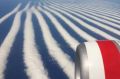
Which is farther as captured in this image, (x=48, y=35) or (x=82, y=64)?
(x=48, y=35)

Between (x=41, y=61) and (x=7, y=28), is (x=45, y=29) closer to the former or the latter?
(x=7, y=28)

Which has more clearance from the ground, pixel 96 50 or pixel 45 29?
pixel 96 50

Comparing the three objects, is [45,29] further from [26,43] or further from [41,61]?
[41,61]

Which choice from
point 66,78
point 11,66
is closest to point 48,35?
point 11,66

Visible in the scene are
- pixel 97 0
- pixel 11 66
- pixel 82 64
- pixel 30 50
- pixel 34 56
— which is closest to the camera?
pixel 82 64

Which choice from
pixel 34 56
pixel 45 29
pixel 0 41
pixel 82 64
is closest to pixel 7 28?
pixel 45 29

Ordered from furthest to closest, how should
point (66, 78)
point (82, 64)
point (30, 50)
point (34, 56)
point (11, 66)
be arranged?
point (30, 50) < point (34, 56) < point (11, 66) < point (66, 78) < point (82, 64)

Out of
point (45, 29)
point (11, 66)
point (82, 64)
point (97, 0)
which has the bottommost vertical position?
point (97, 0)
